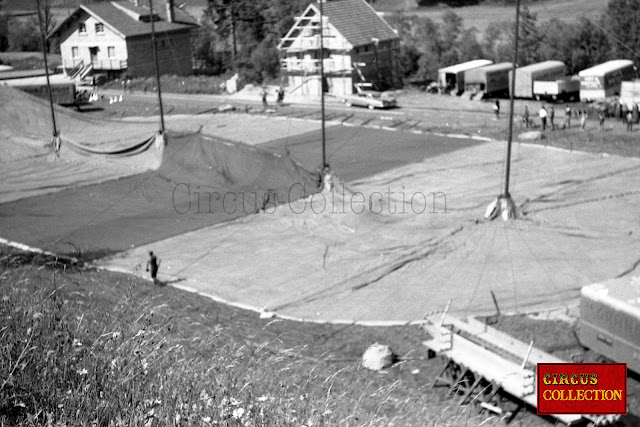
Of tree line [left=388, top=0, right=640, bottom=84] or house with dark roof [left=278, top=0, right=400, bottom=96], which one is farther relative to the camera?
tree line [left=388, top=0, right=640, bottom=84]

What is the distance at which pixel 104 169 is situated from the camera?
82.3ft

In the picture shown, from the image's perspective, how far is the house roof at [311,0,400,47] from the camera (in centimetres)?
4384

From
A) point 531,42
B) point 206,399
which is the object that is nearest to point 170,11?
point 531,42

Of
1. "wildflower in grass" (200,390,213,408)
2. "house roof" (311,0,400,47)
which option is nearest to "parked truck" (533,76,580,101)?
"house roof" (311,0,400,47)

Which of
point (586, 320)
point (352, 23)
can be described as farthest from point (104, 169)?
point (352, 23)

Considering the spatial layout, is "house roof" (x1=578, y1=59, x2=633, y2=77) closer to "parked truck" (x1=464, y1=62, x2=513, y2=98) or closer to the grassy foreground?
"parked truck" (x1=464, y1=62, x2=513, y2=98)

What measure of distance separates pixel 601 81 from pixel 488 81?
5.44 metres

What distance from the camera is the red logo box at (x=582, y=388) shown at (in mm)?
9867

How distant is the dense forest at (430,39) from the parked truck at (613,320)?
31.6m

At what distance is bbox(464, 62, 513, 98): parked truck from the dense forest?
4.54 metres

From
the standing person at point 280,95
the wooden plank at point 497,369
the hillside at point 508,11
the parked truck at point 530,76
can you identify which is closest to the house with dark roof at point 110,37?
the standing person at point 280,95

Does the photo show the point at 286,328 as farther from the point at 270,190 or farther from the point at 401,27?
the point at 401,27

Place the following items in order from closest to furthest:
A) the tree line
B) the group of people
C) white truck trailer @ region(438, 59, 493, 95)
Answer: the group of people < white truck trailer @ region(438, 59, 493, 95) < the tree line

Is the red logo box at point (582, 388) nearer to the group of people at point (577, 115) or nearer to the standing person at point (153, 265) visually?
the standing person at point (153, 265)
